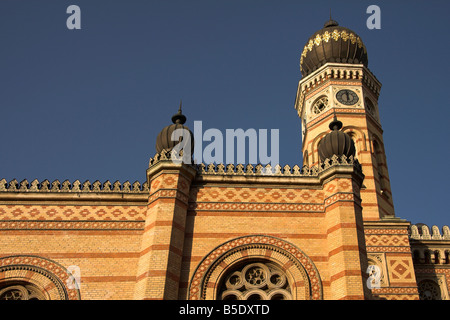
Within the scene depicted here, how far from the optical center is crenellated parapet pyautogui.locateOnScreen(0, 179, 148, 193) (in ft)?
47.1

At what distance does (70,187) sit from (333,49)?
53.4 feet

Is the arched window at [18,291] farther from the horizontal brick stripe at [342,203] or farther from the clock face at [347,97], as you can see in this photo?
the clock face at [347,97]

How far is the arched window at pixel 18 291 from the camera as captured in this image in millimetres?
12969

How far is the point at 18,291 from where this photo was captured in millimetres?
13062

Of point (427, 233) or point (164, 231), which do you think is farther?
point (427, 233)

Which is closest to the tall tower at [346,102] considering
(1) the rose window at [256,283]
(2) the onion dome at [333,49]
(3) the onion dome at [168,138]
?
(2) the onion dome at [333,49]

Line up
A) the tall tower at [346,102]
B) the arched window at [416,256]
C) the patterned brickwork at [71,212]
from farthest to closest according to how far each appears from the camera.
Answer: the tall tower at [346,102] → the arched window at [416,256] → the patterned brickwork at [71,212]

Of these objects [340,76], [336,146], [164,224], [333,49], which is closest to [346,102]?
[340,76]

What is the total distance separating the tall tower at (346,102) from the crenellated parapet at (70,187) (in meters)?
9.84

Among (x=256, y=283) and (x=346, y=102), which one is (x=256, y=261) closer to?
(x=256, y=283)

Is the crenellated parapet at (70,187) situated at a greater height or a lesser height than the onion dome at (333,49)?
lesser

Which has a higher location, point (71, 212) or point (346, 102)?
point (346, 102)

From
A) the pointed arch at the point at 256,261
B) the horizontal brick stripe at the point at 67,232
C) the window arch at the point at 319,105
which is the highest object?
the window arch at the point at 319,105

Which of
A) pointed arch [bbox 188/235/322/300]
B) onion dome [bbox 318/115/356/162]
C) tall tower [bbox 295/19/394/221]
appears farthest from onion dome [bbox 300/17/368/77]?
pointed arch [bbox 188/235/322/300]
